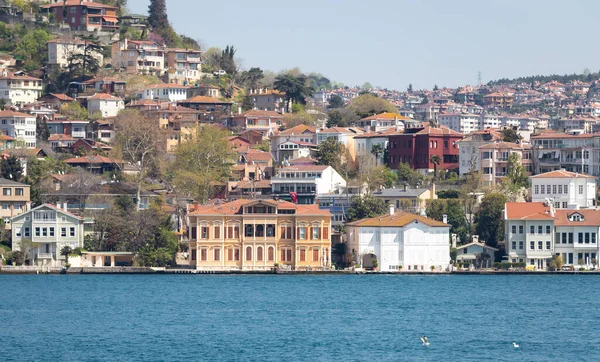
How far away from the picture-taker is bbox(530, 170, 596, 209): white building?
88062mm

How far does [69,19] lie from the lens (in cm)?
13112

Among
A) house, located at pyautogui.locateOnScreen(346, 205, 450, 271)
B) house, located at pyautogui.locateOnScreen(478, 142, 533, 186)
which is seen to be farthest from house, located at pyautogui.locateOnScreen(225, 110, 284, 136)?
house, located at pyautogui.locateOnScreen(346, 205, 450, 271)

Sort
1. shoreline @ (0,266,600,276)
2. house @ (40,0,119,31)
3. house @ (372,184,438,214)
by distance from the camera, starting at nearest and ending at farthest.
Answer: shoreline @ (0,266,600,276), house @ (372,184,438,214), house @ (40,0,119,31)

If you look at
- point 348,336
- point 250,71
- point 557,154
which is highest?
point 250,71

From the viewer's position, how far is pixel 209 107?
11894 centimetres

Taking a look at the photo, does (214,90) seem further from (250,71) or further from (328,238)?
(328,238)

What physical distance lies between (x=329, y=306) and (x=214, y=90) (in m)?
62.3

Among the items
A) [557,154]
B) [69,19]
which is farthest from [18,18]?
[557,154]

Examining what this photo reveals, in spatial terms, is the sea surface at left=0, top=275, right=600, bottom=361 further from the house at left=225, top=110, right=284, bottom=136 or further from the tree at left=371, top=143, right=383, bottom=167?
the house at left=225, top=110, right=284, bottom=136

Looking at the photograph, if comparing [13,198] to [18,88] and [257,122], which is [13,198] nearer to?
[257,122]

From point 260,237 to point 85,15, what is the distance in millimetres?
56929

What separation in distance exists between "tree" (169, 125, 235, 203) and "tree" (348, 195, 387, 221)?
408 inches

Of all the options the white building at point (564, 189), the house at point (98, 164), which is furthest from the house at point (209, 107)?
the white building at point (564, 189)

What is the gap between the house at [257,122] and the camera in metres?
116
